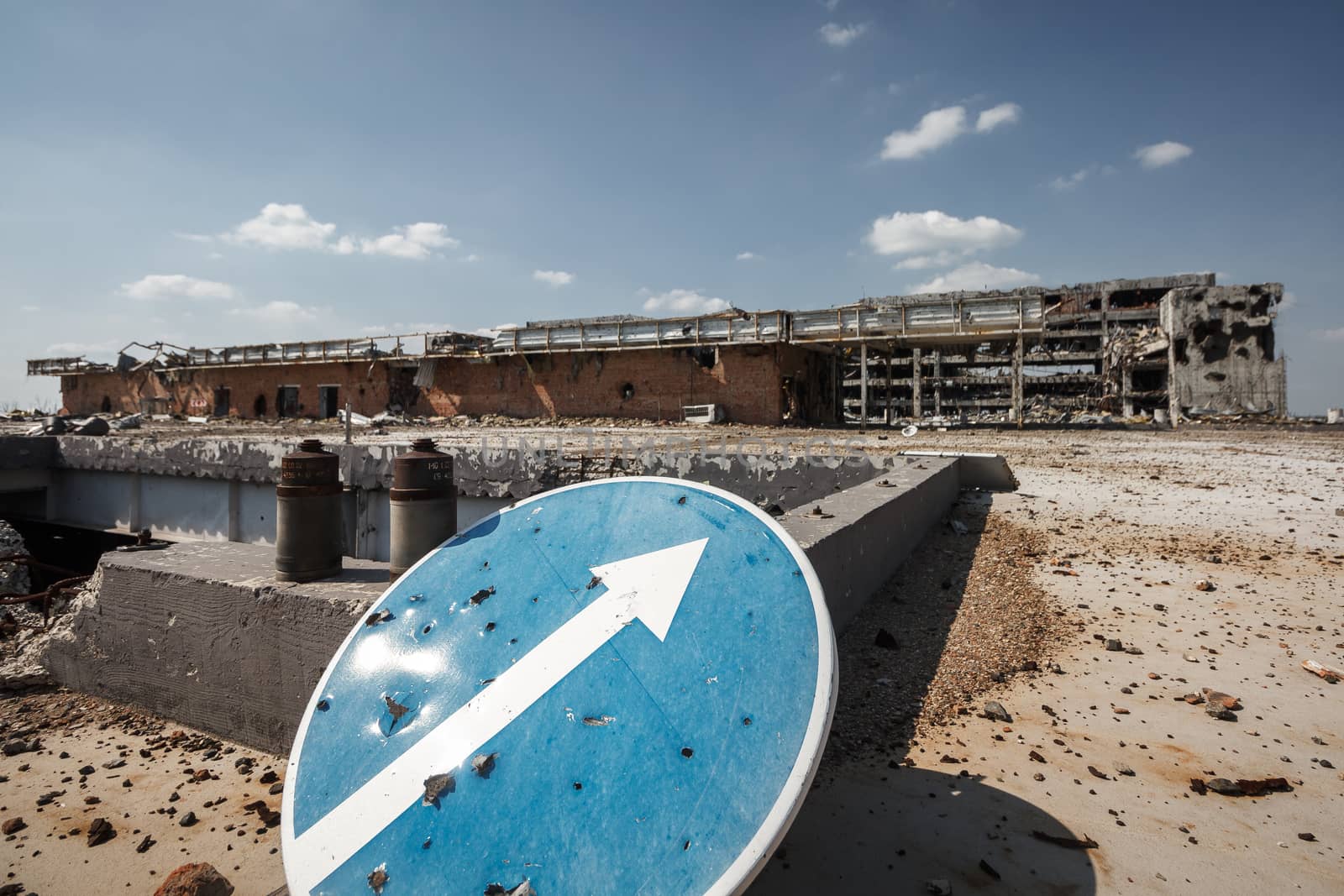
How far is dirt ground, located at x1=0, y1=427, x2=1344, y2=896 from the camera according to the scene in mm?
1734

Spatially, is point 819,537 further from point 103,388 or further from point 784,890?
point 103,388

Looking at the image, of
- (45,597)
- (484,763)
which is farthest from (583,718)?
(45,597)

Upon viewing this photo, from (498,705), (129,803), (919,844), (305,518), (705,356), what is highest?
(705,356)

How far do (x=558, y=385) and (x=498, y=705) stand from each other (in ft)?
71.8

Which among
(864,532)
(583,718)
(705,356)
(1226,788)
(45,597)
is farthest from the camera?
(705,356)

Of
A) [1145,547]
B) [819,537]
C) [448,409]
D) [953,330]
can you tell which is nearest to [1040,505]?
[1145,547]

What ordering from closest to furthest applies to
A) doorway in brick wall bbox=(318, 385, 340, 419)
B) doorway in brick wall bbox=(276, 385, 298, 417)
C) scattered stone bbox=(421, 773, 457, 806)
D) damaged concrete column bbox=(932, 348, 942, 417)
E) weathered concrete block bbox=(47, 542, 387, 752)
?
scattered stone bbox=(421, 773, 457, 806) → weathered concrete block bbox=(47, 542, 387, 752) → doorway in brick wall bbox=(318, 385, 340, 419) → doorway in brick wall bbox=(276, 385, 298, 417) → damaged concrete column bbox=(932, 348, 942, 417)

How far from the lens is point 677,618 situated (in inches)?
62.4

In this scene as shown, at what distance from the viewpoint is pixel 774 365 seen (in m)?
19.3

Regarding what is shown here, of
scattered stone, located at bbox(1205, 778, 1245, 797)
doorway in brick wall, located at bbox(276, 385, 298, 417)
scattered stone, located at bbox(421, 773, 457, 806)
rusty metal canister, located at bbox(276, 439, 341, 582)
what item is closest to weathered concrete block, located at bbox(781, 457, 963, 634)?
scattered stone, located at bbox(1205, 778, 1245, 797)

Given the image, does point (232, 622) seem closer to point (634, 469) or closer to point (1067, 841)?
point (1067, 841)

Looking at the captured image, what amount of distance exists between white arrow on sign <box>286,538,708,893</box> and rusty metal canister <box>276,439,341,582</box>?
5.11 feet

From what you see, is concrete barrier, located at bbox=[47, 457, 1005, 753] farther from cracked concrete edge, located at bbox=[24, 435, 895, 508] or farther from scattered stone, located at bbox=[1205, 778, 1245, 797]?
cracked concrete edge, located at bbox=[24, 435, 895, 508]

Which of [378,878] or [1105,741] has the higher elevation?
[378,878]
